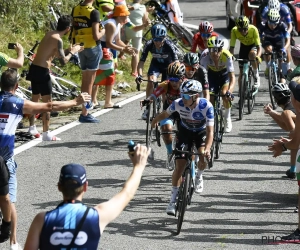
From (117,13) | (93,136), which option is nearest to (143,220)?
(93,136)

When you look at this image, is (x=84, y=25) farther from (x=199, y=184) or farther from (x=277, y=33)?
(x=199, y=184)

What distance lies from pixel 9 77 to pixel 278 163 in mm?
5498

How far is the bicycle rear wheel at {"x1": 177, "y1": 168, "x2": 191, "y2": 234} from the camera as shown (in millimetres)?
10227

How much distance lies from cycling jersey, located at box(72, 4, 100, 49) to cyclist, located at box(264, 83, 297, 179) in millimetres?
5134

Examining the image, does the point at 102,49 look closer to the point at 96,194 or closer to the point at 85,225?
the point at 96,194

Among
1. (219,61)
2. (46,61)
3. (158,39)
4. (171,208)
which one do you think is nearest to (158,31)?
(158,39)

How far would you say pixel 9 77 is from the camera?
31.1 feet

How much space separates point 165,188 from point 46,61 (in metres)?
3.55

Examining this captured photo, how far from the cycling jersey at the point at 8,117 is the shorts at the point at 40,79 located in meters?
5.17

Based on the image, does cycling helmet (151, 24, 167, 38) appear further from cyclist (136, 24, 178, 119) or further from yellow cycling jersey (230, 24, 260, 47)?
yellow cycling jersey (230, 24, 260, 47)

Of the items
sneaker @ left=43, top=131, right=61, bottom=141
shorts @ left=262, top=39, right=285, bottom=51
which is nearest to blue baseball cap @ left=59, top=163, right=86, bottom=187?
sneaker @ left=43, top=131, right=61, bottom=141

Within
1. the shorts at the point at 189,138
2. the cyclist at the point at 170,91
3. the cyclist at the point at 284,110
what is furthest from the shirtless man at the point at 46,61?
the cyclist at the point at 284,110

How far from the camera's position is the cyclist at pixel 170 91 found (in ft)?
40.5

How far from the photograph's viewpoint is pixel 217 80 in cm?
1477
